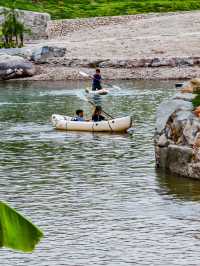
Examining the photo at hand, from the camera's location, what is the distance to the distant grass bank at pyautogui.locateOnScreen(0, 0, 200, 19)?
4665 inches

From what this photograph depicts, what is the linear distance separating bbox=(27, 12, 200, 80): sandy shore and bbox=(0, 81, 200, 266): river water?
2849 centimetres

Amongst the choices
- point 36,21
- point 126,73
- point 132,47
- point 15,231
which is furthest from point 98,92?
point 15,231

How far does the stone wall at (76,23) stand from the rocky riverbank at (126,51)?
1517 millimetres

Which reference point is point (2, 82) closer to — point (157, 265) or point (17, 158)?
point (17, 158)

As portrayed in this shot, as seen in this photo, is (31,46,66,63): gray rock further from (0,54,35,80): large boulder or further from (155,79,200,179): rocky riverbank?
(155,79,200,179): rocky riverbank

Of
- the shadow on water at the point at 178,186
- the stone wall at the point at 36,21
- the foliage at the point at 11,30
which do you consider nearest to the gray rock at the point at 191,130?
the shadow on water at the point at 178,186

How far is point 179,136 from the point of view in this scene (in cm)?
4178

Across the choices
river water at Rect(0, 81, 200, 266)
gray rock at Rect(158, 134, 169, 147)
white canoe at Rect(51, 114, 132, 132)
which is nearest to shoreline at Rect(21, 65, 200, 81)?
river water at Rect(0, 81, 200, 266)

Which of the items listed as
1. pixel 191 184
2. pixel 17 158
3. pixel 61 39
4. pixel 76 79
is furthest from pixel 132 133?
pixel 61 39

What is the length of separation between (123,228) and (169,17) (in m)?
79.5

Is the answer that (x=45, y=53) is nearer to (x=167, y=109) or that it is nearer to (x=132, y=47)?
(x=132, y=47)

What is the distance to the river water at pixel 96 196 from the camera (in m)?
30.1

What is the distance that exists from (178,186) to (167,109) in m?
4.06

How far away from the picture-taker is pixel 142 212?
115ft
